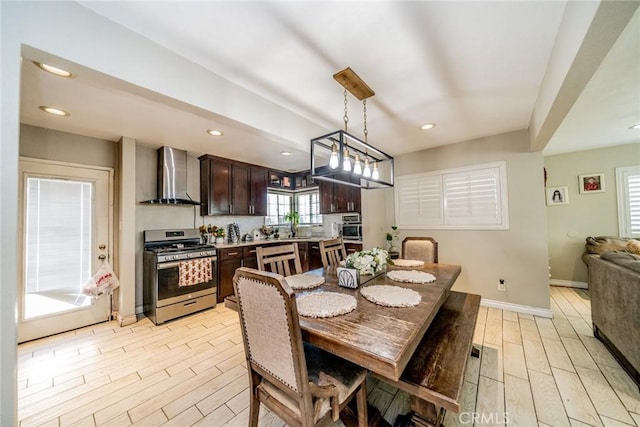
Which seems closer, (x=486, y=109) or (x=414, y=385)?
(x=414, y=385)

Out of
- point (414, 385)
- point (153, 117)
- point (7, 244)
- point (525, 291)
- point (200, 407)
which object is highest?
point (153, 117)

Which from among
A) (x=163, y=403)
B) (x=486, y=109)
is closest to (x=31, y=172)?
(x=163, y=403)

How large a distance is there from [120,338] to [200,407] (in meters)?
1.74

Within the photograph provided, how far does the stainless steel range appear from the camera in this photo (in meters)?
2.97

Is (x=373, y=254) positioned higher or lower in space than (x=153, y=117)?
lower

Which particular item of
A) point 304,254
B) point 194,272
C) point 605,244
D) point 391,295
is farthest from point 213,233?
point 605,244

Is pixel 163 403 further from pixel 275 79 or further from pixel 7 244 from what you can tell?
pixel 275 79

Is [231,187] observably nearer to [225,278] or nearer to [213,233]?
[213,233]

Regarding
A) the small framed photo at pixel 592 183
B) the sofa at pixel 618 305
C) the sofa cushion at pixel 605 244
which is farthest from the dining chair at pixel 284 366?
the small framed photo at pixel 592 183

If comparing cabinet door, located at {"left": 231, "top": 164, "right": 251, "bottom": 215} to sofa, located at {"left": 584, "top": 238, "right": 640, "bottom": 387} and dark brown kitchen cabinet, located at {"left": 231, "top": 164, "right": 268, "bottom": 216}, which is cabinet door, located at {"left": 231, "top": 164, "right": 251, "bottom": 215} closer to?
dark brown kitchen cabinet, located at {"left": 231, "top": 164, "right": 268, "bottom": 216}

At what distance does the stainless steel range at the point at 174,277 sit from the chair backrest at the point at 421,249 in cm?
278

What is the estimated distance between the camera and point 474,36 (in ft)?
4.80

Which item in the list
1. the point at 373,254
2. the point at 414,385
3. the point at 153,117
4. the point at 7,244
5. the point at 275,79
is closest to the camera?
the point at 7,244

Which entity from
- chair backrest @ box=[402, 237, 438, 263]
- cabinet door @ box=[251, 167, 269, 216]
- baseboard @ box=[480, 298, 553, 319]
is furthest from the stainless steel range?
baseboard @ box=[480, 298, 553, 319]
